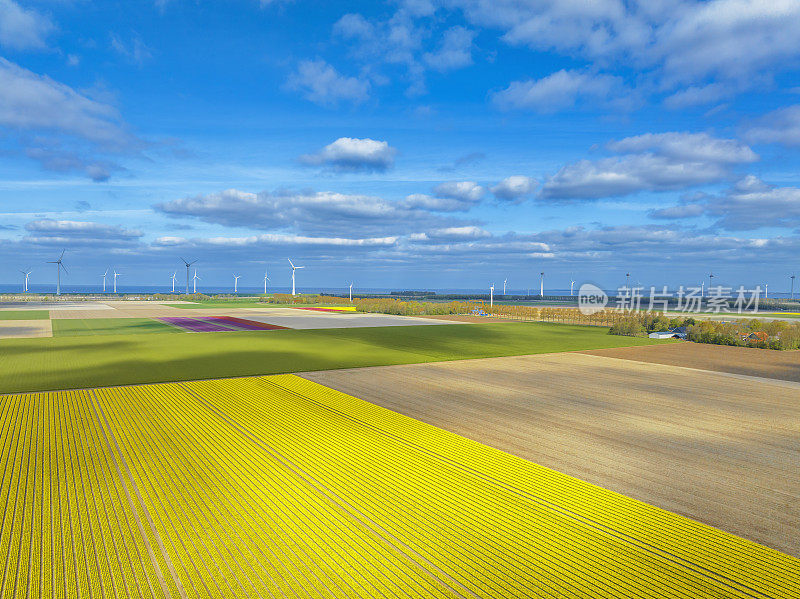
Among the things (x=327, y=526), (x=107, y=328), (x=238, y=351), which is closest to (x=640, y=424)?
(x=327, y=526)

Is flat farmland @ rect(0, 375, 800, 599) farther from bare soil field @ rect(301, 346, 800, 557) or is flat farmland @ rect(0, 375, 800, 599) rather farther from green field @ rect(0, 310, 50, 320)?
green field @ rect(0, 310, 50, 320)

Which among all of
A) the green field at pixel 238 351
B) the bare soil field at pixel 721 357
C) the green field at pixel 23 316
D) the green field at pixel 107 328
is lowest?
the green field at pixel 23 316

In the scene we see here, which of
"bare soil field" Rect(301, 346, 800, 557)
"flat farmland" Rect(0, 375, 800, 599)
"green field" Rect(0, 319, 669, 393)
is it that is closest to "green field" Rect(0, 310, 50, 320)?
"green field" Rect(0, 319, 669, 393)

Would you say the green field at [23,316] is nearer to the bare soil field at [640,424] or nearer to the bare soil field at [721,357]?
the bare soil field at [640,424]

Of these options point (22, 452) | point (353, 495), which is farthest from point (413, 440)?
point (22, 452)

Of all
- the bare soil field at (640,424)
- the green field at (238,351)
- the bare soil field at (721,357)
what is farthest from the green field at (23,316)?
the bare soil field at (721,357)

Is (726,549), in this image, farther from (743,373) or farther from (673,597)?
(743,373)
